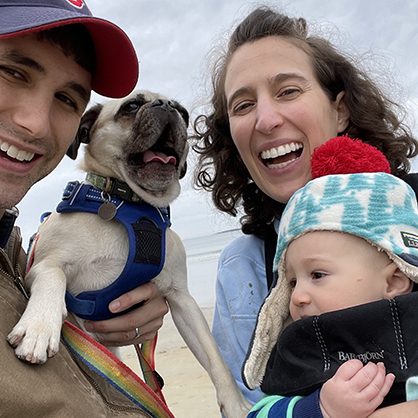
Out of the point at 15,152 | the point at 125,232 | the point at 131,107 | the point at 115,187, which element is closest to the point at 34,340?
the point at 15,152

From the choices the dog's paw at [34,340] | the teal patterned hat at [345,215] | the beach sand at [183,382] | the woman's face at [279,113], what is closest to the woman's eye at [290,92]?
the woman's face at [279,113]

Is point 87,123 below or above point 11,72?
below

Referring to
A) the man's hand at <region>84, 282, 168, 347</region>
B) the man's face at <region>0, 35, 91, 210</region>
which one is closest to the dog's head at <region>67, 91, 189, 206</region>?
the man's hand at <region>84, 282, 168, 347</region>

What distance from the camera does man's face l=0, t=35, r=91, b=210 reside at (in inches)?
62.8

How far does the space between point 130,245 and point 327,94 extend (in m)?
1.46

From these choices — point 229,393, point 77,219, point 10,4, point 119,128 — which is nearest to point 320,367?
point 229,393

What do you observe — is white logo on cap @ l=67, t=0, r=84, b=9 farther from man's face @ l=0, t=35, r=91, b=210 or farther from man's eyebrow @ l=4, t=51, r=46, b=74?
man's eyebrow @ l=4, t=51, r=46, b=74

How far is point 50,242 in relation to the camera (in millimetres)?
2371

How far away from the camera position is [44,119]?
1675 mm

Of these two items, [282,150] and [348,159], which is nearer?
[348,159]

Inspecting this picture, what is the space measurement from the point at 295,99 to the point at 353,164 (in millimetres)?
674

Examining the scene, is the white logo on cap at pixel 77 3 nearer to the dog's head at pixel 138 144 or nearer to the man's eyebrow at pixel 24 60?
the man's eyebrow at pixel 24 60

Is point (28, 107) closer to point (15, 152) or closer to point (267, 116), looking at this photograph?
point (15, 152)

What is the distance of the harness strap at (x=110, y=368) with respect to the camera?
1.62 m
